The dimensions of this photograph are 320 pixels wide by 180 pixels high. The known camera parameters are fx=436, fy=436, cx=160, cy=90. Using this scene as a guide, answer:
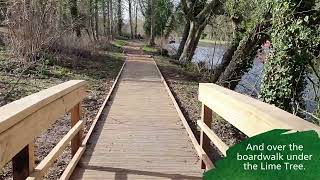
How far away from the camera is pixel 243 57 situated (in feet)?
43.9

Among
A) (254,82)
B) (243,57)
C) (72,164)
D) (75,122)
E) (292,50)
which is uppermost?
(292,50)

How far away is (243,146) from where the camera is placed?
1.85m

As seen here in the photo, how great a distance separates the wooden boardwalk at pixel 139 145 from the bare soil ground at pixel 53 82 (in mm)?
425

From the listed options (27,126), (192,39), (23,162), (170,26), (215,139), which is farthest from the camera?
(170,26)

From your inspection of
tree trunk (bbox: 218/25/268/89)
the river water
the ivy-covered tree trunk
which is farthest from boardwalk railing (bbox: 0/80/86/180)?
tree trunk (bbox: 218/25/268/89)

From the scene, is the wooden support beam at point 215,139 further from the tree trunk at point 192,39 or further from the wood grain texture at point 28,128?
the tree trunk at point 192,39

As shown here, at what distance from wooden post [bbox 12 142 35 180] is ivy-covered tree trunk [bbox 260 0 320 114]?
6012 mm

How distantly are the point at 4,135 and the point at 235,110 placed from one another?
1767 mm

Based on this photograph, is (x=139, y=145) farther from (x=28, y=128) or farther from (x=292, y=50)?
(x=28, y=128)

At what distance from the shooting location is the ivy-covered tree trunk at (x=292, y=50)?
8.04m

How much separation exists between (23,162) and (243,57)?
10912mm

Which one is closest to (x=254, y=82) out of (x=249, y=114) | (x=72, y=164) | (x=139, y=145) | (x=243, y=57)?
(x=243, y=57)

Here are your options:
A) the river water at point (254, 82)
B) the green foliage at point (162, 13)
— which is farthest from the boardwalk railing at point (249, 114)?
the green foliage at point (162, 13)

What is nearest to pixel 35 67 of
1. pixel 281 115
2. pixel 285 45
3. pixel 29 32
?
pixel 29 32
